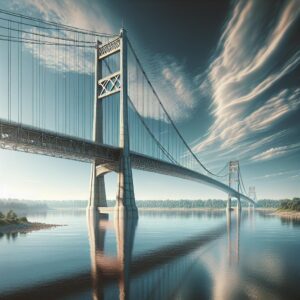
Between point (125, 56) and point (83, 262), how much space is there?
5207 cm

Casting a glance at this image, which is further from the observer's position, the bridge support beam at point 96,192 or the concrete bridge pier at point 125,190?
the bridge support beam at point 96,192

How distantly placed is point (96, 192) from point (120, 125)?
572 inches

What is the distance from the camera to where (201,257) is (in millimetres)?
20484

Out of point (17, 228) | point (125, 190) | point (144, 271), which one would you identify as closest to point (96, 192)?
point (125, 190)

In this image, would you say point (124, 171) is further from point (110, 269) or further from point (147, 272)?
point (147, 272)

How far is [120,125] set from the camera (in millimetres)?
59750

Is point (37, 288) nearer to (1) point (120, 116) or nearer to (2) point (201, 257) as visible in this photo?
(2) point (201, 257)

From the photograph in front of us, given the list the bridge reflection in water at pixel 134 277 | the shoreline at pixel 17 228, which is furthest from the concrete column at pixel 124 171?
the bridge reflection in water at pixel 134 277

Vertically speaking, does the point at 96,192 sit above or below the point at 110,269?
above

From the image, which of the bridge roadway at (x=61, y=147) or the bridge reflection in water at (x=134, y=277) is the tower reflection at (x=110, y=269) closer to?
the bridge reflection in water at (x=134, y=277)

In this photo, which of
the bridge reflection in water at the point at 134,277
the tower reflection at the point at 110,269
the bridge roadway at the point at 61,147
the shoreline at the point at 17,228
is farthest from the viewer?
the bridge roadway at the point at 61,147

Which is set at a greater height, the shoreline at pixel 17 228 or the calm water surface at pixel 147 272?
the calm water surface at pixel 147 272

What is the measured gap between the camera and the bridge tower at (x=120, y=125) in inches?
2298

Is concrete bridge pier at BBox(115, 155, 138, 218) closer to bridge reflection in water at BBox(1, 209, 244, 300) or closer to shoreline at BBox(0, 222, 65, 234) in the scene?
shoreline at BBox(0, 222, 65, 234)
